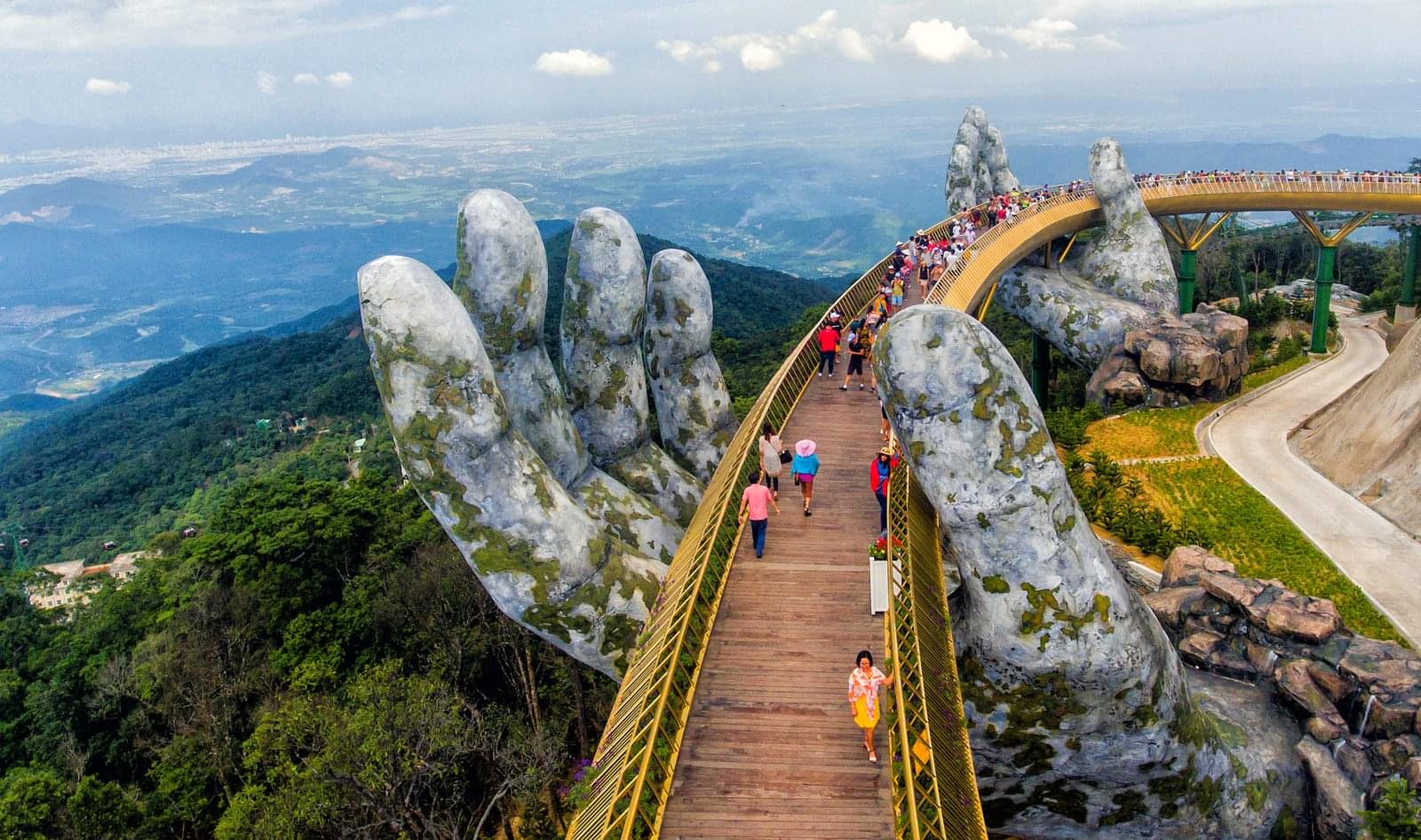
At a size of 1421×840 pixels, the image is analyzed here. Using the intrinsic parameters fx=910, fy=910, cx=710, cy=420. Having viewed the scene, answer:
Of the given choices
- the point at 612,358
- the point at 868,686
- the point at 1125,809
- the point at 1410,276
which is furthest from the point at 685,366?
the point at 1410,276

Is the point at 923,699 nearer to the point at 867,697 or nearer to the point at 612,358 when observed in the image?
the point at 867,697

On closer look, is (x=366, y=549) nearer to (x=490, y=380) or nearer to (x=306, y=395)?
(x=490, y=380)

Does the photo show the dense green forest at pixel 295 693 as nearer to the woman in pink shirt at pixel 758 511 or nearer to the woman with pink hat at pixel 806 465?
the woman in pink shirt at pixel 758 511

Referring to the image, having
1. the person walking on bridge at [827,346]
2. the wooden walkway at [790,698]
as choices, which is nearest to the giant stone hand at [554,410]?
the person walking on bridge at [827,346]

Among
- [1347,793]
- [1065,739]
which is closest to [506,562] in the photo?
[1065,739]

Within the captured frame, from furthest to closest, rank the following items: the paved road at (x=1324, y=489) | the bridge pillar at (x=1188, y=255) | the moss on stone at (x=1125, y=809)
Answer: the bridge pillar at (x=1188, y=255) < the paved road at (x=1324, y=489) < the moss on stone at (x=1125, y=809)
